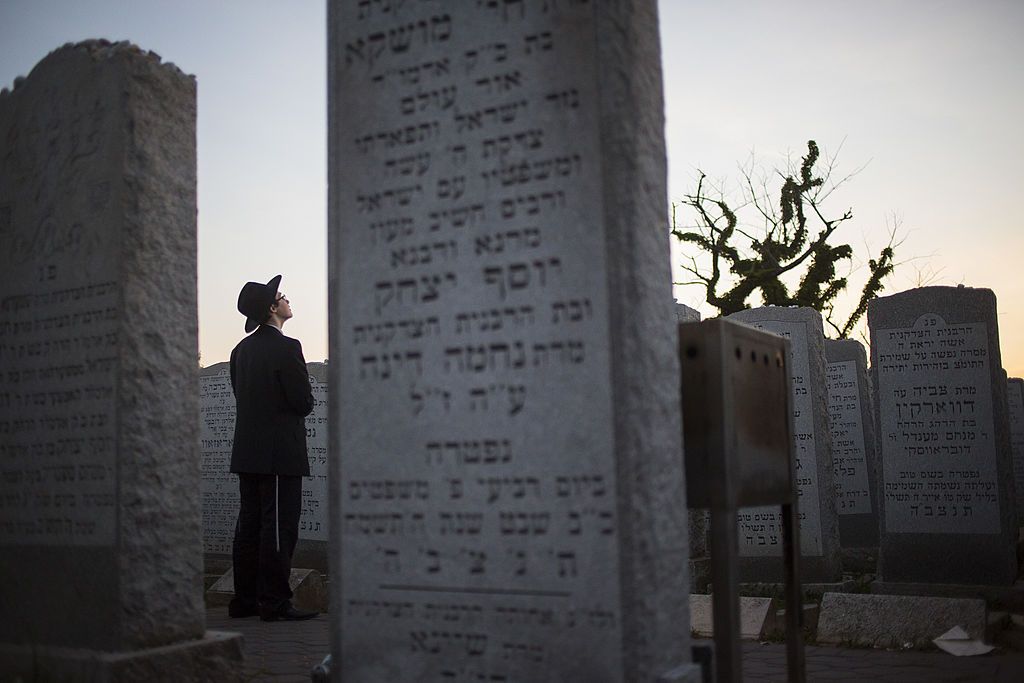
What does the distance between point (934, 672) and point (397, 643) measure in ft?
11.4

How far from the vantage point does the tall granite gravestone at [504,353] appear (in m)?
2.65

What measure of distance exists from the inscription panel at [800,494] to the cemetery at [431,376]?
479cm

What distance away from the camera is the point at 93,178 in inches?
167

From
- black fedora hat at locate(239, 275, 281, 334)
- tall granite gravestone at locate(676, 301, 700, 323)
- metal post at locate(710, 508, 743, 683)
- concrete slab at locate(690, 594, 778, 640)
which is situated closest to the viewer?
metal post at locate(710, 508, 743, 683)

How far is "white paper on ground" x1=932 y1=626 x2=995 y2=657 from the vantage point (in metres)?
5.70

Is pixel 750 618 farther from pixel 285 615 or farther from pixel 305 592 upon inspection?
pixel 305 592

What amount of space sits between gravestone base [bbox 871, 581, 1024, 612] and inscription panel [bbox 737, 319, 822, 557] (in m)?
0.97

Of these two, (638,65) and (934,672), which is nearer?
(638,65)

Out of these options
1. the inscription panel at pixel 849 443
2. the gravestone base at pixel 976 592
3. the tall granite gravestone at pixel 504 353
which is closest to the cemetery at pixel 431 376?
the tall granite gravestone at pixel 504 353

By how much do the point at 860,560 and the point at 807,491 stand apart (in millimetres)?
2201

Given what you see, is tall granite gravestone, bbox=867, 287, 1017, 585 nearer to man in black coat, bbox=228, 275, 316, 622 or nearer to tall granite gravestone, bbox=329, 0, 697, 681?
man in black coat, bbox=228, 275, 316, 622

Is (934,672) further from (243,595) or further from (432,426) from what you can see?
(243,595)

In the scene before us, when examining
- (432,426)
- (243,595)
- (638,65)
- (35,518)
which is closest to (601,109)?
(638,65)

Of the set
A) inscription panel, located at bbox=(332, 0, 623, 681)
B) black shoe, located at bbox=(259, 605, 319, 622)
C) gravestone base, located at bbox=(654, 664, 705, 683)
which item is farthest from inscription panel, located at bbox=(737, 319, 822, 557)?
inscription panel, located at bbox=(332, 0, 623, 681)
